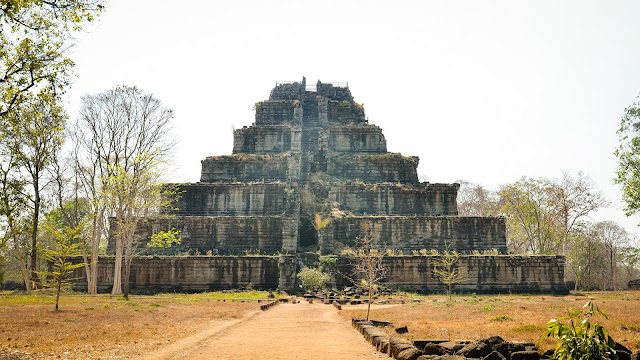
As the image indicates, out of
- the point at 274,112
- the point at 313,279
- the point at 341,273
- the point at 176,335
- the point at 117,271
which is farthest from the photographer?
the point at 274,112

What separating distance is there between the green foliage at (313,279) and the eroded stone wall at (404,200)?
9.89 metres

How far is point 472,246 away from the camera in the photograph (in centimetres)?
3403

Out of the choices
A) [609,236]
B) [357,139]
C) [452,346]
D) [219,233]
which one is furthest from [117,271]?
[609,236]

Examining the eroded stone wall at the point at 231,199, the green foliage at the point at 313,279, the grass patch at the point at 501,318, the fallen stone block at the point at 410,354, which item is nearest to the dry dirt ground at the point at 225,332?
the grass patch at the point at 501,318

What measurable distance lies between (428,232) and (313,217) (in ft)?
29.4

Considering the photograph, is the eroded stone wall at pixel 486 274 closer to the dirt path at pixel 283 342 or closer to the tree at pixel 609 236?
the dirt path at pixel 283 342

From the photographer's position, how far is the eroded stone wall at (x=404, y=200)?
122 feet

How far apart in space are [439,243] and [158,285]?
20.4m

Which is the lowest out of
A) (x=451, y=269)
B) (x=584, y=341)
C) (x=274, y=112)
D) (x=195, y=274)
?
(x=195, y=274)

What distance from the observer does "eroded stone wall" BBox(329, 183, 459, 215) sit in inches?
1467

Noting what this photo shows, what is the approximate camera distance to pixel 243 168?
40.7m

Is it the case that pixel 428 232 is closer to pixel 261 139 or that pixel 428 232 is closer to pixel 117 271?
pixel 261 139

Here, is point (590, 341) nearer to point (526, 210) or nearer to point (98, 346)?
point (98, 346)

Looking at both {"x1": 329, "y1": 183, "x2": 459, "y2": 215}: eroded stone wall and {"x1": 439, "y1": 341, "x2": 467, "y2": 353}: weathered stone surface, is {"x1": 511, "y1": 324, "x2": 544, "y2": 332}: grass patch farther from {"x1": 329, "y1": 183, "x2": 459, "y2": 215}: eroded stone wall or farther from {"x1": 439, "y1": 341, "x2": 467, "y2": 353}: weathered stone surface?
{"x1": 329, "y1": 183, "x2": 459, "y2": 215}: eroded stone wall
